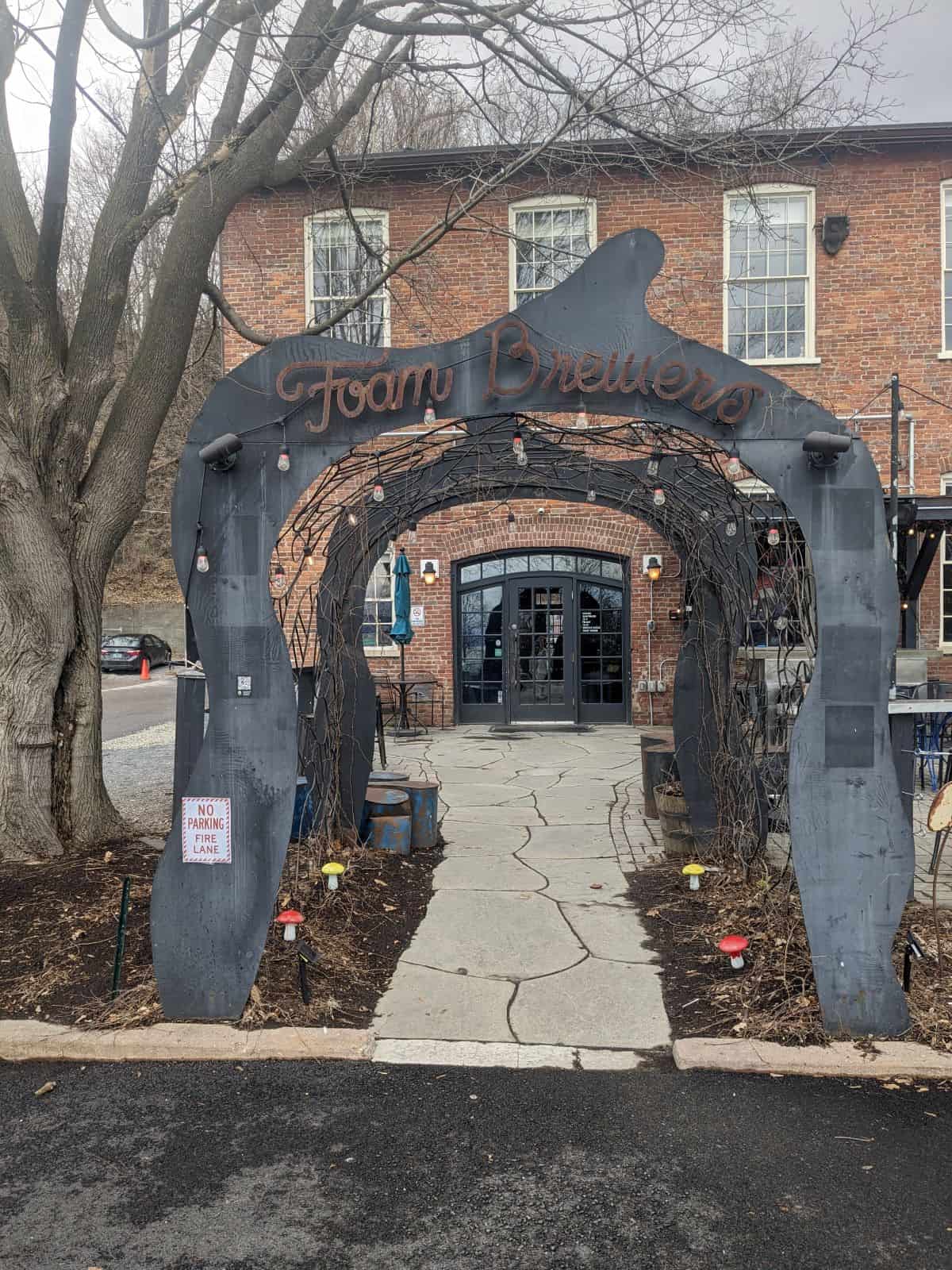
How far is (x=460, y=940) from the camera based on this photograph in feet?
18.9

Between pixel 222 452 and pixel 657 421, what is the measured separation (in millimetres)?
1999

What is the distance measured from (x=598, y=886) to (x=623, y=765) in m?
4.93

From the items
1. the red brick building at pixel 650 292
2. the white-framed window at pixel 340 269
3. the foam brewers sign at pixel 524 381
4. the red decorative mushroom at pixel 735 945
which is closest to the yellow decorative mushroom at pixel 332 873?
the red decorative mushroom at pixel 735 945

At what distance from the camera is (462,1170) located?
11.1 feet

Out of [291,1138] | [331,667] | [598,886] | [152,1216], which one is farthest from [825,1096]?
[331,667]

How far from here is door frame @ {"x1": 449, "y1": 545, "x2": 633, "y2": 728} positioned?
14969 millimetres

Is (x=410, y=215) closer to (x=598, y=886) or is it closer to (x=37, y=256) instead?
(x=37, y=256)

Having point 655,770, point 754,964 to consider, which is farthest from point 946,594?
point 754,964

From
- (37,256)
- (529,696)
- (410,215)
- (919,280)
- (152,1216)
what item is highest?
(410,215)

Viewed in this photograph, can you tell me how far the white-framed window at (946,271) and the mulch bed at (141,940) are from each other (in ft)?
37.8

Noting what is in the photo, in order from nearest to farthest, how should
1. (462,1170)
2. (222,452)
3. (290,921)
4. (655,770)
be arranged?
1. (462,1170)
2. (222,452)
3. (290,921)
4. (655,770)

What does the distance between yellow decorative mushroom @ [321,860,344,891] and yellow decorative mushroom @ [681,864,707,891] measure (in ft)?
7.44

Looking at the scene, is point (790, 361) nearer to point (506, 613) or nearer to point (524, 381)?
point (506, 613)

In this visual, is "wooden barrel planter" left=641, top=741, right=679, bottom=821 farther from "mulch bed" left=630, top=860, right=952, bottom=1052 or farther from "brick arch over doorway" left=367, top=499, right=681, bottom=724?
"brick arch over doorway" left=367, top=499, right=681, bottom=724
